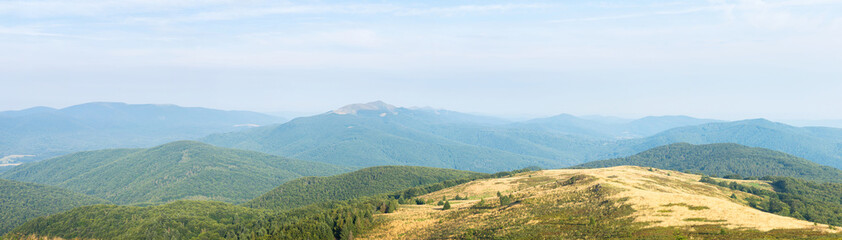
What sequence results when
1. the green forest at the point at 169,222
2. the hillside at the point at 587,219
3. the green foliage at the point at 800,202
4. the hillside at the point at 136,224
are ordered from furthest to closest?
the hillside at the point at 136,224
the green forest at the point at 169,222
the green foliage at the point at 800,202
the hillside at the point at 587,219

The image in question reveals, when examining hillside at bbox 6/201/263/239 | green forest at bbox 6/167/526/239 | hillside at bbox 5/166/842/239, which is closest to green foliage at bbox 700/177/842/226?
hillside at bbox 5/166/842/239

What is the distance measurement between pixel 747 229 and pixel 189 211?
231m

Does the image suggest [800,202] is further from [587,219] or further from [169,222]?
[169,222]

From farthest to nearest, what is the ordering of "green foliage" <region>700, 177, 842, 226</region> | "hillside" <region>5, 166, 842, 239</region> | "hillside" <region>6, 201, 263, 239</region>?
"hillside" <region>6, 201, 263, 239</region> → "green foliage" <region>700, 177, 842, 226</region> → "hillside" <region>5, 166, 842, 239</region>

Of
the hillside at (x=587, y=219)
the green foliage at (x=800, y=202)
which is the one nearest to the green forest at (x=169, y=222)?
the hillside at (x=587, y=219)

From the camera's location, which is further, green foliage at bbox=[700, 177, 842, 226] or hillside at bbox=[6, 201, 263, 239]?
hillside at bbox=[6, 201, 263, 239]

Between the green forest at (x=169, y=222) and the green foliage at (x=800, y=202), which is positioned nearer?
the green foliage at (x=800, y=202)

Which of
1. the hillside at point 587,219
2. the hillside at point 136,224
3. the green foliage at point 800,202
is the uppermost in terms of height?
the hillside at point 587,219

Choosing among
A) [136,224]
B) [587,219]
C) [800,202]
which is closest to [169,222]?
[136,224]

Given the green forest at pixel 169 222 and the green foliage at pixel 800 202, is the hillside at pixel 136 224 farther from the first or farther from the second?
the green foliage at pixel 800 202

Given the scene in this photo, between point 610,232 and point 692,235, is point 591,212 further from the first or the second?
point 692,235

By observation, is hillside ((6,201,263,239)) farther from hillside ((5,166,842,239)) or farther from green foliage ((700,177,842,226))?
green foliage ((700,177,842,226))

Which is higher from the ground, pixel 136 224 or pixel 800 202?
pixel 800 202

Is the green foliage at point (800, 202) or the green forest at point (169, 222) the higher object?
the green foliage at point (800, 202)
